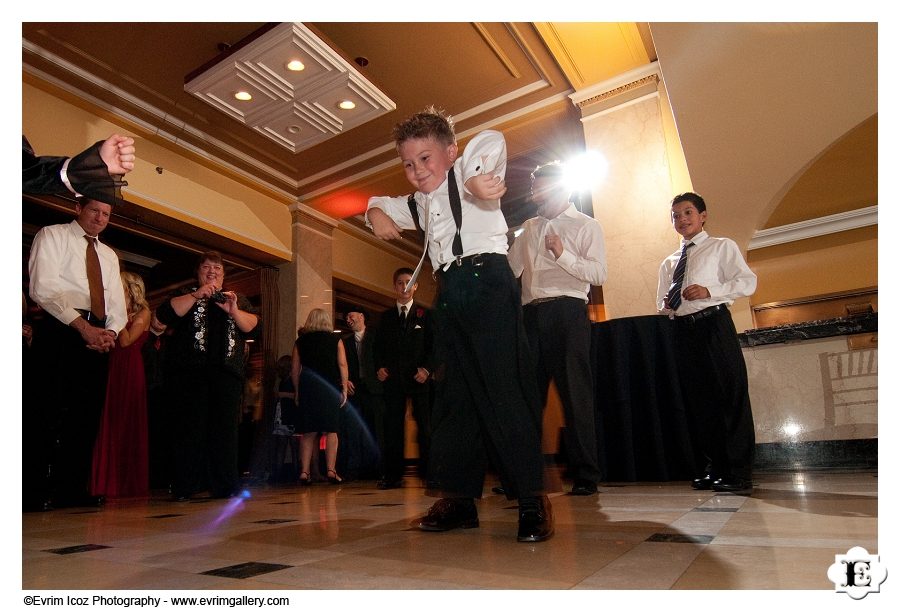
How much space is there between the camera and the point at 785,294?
9.75 meters

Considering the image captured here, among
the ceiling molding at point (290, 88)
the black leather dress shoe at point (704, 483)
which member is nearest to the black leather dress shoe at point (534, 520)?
the black leather dress shoe at point (704, 483)

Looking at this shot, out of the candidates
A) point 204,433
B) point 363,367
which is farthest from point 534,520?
point 363,367

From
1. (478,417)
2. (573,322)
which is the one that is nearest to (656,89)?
(573,322)

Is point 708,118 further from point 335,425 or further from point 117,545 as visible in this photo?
point 117,545

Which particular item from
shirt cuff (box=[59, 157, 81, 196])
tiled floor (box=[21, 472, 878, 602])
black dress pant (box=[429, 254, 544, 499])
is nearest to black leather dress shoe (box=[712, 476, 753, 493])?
tiled floor (box=[21, 472, 878, 602])

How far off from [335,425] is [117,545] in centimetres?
311

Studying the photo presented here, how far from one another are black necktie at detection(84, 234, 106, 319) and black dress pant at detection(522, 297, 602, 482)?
2.10 metres

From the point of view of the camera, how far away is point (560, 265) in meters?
2.71

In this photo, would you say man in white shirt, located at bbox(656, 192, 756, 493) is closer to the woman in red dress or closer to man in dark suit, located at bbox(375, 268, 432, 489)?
man in dark suit, located at bbox(375, 268, 432, 489)

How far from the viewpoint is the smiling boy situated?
63.6 inches

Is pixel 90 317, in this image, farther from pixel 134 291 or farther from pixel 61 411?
pixel 134 291

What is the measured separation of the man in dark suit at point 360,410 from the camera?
5.23 meters

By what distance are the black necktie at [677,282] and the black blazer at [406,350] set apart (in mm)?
1686

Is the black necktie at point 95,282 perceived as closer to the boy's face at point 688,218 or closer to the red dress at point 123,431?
the red dress at point 123,431
